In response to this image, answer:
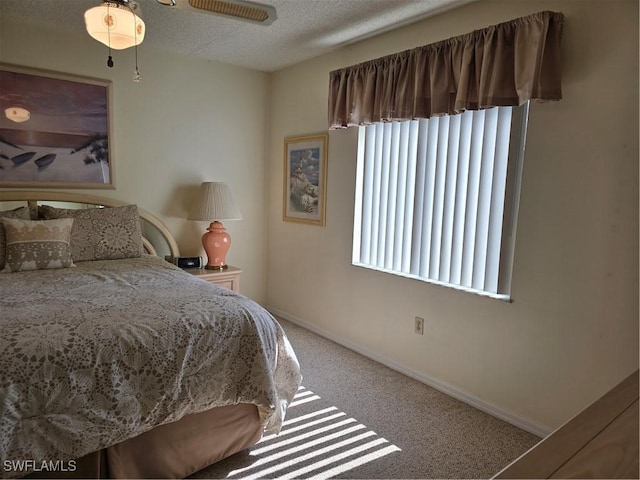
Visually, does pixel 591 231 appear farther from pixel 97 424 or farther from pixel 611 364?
Result: pixel 97 424

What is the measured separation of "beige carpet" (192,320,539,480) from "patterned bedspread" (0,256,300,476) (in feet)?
0.73

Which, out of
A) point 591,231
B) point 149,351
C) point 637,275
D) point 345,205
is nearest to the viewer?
point 149,351

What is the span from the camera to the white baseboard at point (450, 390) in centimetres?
226

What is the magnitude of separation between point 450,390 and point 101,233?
8.43ft

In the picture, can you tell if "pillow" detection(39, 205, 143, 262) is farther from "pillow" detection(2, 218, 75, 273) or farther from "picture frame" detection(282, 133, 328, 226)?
"picture frame" detection(282, 133, 328, 226)

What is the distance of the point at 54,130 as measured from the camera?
3055 mm

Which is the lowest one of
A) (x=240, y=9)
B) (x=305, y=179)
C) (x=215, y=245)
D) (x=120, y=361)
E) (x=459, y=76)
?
(x=120, y=361)

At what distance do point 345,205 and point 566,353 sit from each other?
1.84m

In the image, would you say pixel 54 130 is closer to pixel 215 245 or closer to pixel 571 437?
pixel 215 245

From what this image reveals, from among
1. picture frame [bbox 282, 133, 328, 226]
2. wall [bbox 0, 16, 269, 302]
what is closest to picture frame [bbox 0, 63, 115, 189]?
wall [bbox 0, 16, 269, 302]

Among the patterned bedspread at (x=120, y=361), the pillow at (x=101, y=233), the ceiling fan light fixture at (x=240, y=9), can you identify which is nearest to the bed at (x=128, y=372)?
the patterned bedspread at (x=120, y=361)

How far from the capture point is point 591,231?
2004 mm

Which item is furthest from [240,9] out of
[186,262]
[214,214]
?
[186,262]

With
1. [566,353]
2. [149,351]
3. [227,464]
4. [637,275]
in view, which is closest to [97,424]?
[149,351]
